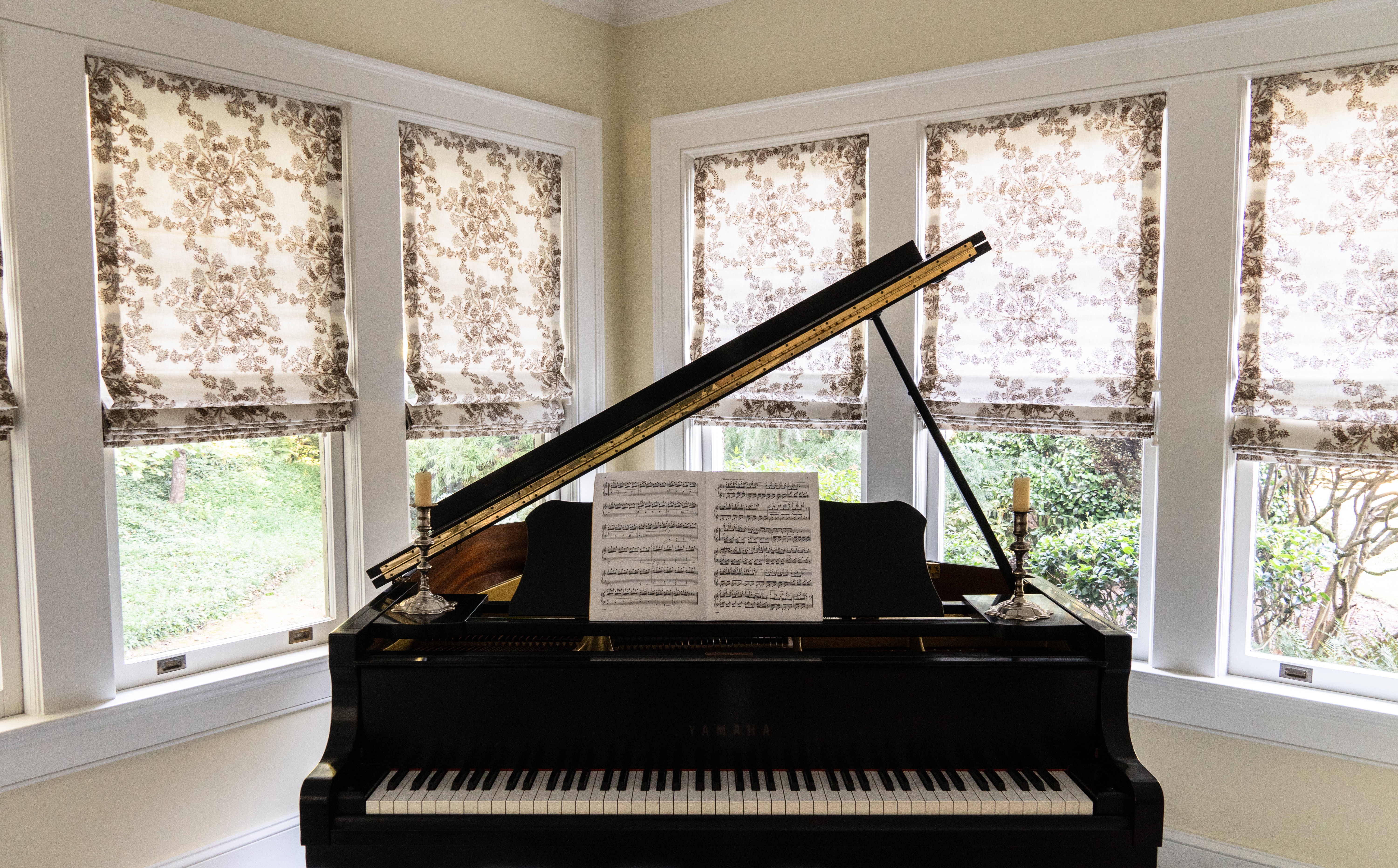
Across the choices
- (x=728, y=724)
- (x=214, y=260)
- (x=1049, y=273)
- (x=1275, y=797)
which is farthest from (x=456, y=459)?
(x=1275, y=797)

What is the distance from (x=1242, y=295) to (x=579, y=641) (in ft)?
7.86

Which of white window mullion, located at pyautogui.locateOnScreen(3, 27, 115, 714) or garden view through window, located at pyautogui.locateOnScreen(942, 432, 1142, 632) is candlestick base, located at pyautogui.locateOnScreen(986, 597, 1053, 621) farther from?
white window mullion, located at pyautogui.locateOnScreen(3, 27, 115, 714)

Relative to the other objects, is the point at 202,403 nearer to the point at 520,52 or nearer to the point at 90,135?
the point at 90,135

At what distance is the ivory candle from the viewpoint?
2037 millimetres

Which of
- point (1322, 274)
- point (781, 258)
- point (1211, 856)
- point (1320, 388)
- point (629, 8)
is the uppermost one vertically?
point (629, 8)

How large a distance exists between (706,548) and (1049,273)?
1.83 meters

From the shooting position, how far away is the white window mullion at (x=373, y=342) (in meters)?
3.13

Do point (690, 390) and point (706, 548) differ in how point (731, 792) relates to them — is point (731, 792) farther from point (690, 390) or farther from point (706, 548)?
point (690, 390)

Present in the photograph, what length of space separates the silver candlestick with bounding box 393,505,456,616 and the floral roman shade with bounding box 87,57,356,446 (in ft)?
3.65

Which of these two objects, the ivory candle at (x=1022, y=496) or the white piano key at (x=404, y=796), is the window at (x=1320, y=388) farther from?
the white piano key at (x=404, y=796)

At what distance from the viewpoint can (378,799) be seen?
1850mm

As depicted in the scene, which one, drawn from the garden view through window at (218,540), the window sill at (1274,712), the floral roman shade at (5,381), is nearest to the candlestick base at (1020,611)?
the window sill at (1274,712)

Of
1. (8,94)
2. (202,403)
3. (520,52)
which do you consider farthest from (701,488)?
(520,52)

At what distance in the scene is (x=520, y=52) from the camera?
3.69 meters
